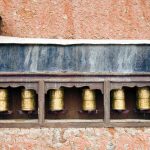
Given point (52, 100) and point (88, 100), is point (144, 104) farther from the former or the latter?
point (52, 100)

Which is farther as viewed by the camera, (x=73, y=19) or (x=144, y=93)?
(x=73, y=19)

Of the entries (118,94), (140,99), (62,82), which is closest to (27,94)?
(62,82)

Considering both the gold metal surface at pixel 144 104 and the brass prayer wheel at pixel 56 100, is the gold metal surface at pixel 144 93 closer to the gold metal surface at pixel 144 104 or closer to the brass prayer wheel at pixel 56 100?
the gold metal surface at pixel 144 104

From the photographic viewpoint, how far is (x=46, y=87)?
384cm

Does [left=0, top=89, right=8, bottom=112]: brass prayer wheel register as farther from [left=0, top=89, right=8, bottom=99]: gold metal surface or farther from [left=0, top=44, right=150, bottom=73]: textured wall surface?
[left=0, top=44, right=150, bottom=73]: textured wall surface

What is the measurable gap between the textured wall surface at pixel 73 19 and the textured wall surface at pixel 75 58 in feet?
2.10

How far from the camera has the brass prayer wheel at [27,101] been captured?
3.86 meters

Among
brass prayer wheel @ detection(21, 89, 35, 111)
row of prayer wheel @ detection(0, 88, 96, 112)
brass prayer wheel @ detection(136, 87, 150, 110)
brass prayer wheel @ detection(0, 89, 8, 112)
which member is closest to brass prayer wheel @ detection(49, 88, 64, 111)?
row of prayer wheel @ detection(0, 88, 96, 112)

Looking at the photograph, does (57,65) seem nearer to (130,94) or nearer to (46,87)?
(46,87)

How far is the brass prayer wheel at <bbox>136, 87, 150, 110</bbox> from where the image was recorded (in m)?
3.89

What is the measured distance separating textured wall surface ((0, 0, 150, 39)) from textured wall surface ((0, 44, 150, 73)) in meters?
0.64

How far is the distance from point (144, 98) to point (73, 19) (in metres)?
1.19

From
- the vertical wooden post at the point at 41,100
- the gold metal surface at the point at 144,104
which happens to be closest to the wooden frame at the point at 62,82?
the vertical wooden post at the point at 41,100

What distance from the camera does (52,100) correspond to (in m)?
3.88
